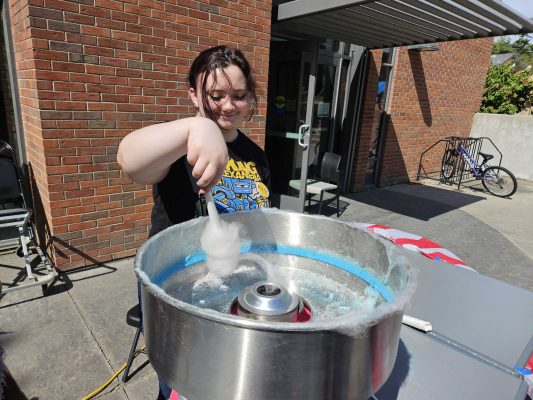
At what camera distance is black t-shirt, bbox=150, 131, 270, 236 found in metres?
1.24

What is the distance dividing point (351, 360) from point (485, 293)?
127 centimetres

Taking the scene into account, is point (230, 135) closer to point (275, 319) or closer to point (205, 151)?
point (205, 151)

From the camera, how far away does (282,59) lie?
5305 mm

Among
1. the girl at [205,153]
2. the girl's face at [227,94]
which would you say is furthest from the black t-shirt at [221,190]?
the girl's face at [227,94]

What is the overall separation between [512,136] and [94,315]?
449 inches

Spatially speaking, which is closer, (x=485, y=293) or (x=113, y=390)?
(x=485, y=293)

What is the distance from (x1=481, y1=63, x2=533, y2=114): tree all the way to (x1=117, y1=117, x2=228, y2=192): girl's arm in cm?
1353

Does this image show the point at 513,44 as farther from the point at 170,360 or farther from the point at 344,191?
the point at 170,360

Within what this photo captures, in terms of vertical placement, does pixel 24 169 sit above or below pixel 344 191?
above

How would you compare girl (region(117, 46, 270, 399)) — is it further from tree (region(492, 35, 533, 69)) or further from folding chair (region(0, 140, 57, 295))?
tree (region(492, 35, 533, 69))

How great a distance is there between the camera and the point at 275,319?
73 cm

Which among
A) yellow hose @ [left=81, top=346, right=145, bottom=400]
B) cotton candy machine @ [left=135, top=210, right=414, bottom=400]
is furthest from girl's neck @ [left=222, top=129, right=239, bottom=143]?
yellow hose @ [left=81, top=346, right=145, bottom=400]

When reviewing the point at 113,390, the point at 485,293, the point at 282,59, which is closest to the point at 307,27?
the point at 282,59

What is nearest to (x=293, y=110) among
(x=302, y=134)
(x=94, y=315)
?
(x=302, y=134)
